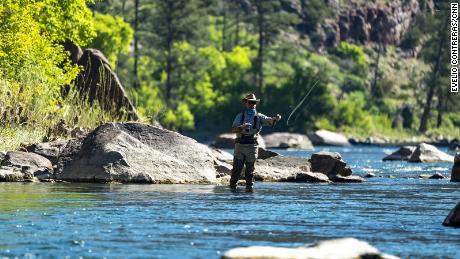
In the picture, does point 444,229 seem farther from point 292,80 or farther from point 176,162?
point 292,80

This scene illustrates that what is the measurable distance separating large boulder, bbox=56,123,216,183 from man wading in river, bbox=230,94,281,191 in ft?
6.61

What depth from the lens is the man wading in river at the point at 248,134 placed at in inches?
967

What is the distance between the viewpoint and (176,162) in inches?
1056

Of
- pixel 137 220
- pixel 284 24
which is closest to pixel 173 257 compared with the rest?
pixel 137 220

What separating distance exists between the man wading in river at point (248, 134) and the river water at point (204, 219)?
60cm

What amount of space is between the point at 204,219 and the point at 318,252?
20.0 feet

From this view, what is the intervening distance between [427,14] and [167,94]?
108 feet

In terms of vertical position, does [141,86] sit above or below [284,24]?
below

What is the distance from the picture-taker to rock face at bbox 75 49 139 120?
35.0 meters

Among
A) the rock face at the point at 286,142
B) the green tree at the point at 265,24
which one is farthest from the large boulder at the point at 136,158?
the green tree at the point at 265,24

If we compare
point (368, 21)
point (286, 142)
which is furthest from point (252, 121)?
point (368, 21)

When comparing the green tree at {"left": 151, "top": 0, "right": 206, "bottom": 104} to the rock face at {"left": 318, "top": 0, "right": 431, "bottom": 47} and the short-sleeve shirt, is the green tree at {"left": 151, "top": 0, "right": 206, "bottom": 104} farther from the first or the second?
the rock face at {"left": 318, "top": 0, "right": 431, "bottom": 47}

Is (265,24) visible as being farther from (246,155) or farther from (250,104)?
(250,104)

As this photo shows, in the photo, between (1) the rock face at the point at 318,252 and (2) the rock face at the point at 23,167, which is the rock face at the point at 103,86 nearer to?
(2) the rock face at the point at 23,167
